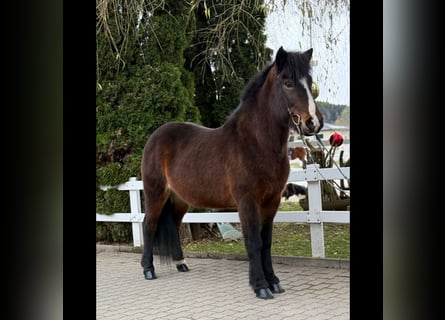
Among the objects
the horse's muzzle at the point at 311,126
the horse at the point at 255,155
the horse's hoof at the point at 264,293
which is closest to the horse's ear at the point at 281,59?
the horse at the point at 255,155

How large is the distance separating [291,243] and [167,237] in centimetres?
158

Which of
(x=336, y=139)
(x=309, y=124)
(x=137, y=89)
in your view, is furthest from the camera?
(x=137, y=89)

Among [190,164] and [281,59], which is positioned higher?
[281,59]

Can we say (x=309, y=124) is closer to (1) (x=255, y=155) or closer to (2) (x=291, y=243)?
(1) (x=255, y=155)

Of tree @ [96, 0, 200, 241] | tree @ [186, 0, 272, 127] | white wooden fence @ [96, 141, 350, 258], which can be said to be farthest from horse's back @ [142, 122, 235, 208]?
tree @ [186, 0, 272, 127]

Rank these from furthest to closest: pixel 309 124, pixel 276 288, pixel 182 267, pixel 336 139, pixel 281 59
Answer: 1. pixel 336 139
2. pixel 182 267
3. pixel 276 288
4. pixel 281 59
5. pixel 309 124

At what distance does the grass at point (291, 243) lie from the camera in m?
4.27

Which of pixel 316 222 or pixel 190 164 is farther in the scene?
pixel 316 222

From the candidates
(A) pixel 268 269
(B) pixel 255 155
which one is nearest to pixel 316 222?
(A) pixel 268 269

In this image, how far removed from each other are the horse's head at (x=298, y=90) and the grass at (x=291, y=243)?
1.58 meters

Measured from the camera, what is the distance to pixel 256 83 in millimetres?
2994
